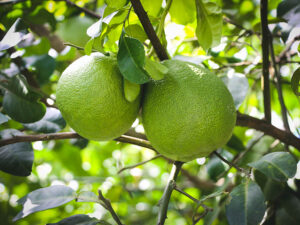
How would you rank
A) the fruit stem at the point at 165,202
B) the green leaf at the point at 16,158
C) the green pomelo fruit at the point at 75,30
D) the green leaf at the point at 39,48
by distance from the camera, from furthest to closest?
the green pomelo fruit at the point at 75,30 → the green leaf at the point at 39,48 → the green leaf at the point at 16,158 → the fruit stem at the point at 165,202

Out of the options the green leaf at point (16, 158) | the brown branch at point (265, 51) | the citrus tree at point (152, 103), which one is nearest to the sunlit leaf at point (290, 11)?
the citrus tree at point (152, 103)

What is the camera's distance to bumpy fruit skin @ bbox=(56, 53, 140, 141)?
34.1 inches

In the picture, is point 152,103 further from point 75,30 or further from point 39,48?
point 75,30

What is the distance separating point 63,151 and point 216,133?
1600 millimetres

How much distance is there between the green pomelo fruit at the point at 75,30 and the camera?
1.69 meters

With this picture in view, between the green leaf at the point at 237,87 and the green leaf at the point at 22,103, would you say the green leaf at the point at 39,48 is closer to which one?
the green leaf at the point at 22,103

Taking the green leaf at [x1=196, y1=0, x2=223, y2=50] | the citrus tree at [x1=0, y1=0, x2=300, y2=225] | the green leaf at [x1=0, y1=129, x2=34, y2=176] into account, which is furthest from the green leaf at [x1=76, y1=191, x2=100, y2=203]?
the green leaf at [x1=196, y1=0, x2=223, y2=50]

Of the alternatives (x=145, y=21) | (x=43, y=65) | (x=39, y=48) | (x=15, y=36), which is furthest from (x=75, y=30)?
(x=145, y=21)

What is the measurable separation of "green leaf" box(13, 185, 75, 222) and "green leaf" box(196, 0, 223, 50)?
73 centimetres

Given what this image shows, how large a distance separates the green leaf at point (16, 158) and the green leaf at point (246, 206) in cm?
69

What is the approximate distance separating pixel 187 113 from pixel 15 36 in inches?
24.9

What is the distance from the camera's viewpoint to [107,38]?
108 centimetres

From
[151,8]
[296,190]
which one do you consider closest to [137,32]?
[151,8]

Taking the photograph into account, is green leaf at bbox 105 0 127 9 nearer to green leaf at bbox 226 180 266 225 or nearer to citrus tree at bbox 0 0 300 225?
citrus tree at bbox 0 0 300 225
